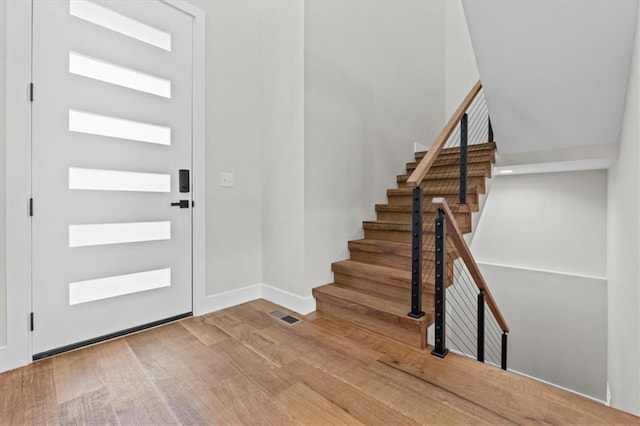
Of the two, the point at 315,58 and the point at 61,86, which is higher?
the point at 315,58

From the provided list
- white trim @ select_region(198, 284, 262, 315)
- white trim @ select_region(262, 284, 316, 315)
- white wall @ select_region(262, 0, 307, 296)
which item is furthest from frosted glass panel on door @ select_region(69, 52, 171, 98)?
white trim @ select_region(262, 284, 316, 315)

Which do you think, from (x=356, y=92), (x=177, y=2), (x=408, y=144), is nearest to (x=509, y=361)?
(x=408, y=144)

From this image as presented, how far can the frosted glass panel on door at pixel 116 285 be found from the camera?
6.40 ft

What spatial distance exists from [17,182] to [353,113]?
252cm

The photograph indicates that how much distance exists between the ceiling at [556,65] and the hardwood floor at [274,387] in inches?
80.4

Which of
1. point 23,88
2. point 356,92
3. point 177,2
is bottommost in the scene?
point 23,88

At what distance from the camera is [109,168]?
205cm

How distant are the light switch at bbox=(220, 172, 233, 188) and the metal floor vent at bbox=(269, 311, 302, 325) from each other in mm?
1148

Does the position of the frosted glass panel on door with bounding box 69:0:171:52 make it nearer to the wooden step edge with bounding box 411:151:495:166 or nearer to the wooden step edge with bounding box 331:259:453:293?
the wooden step edge with bounding box 331:259:453:293

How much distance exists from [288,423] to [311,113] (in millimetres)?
2129

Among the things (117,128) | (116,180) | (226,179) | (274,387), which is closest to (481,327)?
(274,387)

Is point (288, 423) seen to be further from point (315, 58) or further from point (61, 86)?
point (315, 58)

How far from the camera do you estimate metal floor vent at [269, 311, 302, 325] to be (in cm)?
235

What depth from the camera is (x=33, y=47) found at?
178 cm
